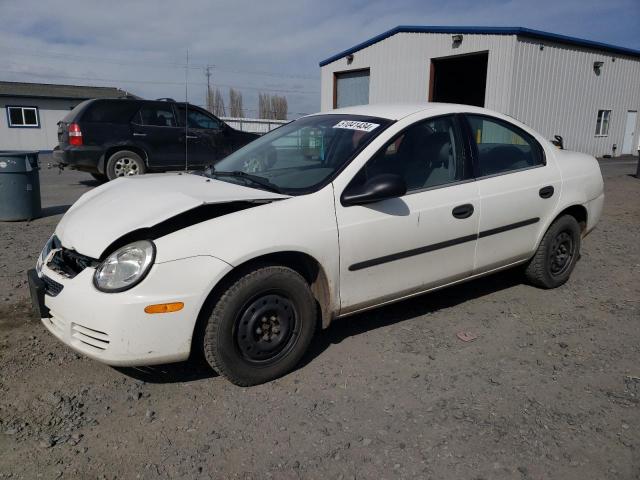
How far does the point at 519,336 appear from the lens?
12.3 ft

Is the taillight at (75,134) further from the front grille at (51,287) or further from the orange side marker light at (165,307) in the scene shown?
the orange side marker light at (165,307)

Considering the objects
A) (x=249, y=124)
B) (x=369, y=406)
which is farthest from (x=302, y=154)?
(x=249, y=124)

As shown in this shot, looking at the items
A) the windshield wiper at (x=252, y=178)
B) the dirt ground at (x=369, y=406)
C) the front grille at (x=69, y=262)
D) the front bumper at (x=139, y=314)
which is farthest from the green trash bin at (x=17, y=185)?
the front bumper at (x=139, y=314)

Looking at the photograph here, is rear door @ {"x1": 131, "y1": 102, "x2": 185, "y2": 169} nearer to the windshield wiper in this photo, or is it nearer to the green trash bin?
the green trash bin

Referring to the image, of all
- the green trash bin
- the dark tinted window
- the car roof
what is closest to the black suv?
the green trash bin

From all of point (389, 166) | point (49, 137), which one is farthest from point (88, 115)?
point (49, 137)

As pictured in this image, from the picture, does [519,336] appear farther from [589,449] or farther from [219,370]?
[219,370]

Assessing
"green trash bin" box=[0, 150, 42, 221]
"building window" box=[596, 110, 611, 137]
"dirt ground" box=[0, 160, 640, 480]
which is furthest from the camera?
"building window" box=[596, 110, 611, 137]

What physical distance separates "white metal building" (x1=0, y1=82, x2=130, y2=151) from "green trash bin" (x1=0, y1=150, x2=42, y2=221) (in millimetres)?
23691

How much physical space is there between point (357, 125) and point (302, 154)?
1.45 ft

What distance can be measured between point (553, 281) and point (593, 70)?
19.0 metres

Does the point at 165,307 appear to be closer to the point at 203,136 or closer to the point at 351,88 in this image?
the point at 203,136

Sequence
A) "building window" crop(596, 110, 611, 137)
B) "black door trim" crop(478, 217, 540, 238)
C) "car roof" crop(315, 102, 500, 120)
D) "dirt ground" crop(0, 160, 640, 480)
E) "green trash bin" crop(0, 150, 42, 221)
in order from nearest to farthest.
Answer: "dirt ground" crop(0, 160, 640, 480) < "car roof" crop(315, 102, 500, 120) < "black door trim" crop(478, 217, 540, 238) < "green trash bin" crop(0, 150, 42, 221) < "building window" crop(596, 110, 611, 137)

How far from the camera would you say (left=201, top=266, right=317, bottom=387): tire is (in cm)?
279
